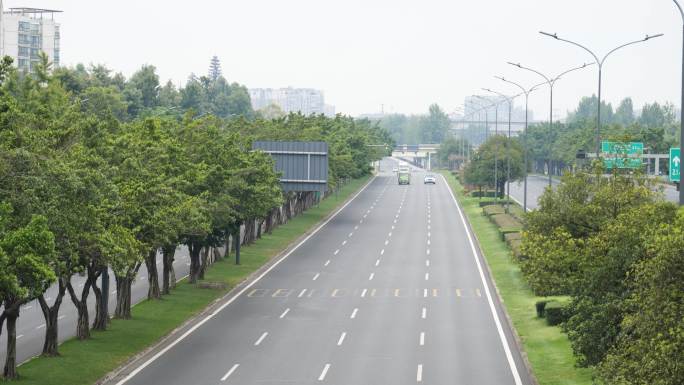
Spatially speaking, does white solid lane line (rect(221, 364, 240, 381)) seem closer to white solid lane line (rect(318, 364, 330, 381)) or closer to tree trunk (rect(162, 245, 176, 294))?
white solid lane line (rect(318, 364, 330, 381))

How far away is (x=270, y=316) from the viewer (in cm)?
5450

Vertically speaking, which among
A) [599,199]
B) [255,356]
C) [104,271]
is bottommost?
[255,356]

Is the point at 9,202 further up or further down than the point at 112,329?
further up

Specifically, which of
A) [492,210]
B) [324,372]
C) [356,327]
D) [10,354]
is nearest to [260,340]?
[356,327]

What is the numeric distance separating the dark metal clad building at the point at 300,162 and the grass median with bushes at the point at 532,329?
1439 cm

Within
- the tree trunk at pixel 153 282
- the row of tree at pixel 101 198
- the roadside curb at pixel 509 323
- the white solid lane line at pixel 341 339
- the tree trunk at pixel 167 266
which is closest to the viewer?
the row of tree at pixel 101 198

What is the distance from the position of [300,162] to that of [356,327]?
3907cm

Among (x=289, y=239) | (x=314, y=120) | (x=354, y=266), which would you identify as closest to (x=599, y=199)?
(x=354, y=266)

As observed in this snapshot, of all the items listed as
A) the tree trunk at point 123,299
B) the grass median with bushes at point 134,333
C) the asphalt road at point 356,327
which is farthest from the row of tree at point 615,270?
the tree trunk at point 123,299

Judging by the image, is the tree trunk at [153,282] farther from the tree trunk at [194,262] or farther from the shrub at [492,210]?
the shrub at [492,210]

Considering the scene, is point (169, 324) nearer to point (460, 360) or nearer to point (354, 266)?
point (460, 360)

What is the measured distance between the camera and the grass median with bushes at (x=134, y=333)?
39094 mm

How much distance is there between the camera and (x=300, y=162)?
89.1 meters

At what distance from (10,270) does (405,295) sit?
115 ft
